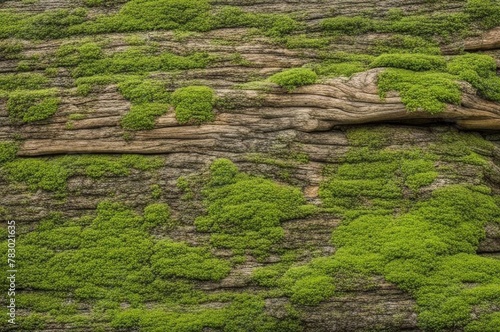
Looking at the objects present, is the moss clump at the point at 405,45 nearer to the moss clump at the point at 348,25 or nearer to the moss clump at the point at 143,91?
the moss clump at the point at 348,25

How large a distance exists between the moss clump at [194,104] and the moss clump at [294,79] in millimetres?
1766

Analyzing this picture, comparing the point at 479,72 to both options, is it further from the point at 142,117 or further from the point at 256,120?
the point at 142,117

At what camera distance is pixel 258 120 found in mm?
13617

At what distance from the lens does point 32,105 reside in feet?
45.8

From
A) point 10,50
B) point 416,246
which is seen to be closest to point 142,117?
point 10,50

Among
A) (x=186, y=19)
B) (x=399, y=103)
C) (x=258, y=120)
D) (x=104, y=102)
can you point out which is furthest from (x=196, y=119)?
(x=399, y=103)

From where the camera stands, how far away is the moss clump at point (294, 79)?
1379 cm

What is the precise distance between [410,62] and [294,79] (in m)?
3.13

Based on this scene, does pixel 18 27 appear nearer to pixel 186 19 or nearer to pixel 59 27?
pixel 59 27

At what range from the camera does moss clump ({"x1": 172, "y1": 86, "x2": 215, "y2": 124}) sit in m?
13.6

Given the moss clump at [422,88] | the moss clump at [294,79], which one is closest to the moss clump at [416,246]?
the moss clump at [422,88]

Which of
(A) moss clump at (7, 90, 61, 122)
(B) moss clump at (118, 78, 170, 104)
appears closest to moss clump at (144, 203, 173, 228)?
(B) moss clump at (118, 78, 170, 104)

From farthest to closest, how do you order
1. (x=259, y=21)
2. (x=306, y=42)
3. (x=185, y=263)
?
(x=259, y=21) → (x=306, y=42) → (x=185, y=263)

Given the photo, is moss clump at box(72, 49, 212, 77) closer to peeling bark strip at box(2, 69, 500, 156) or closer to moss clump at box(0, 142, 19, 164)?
peeling bark strip at box(2, 69, 500, 156)
